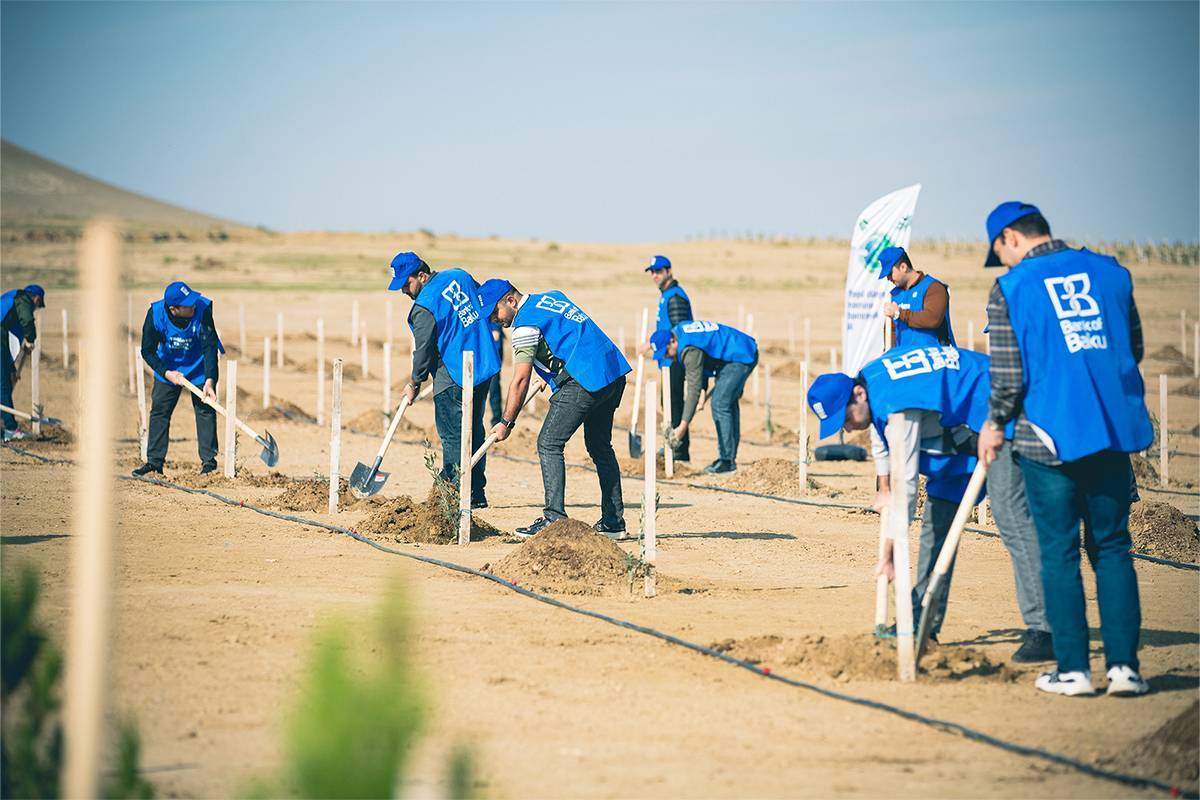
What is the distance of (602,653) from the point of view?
21.1ft

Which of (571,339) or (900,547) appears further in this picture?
(571,339)

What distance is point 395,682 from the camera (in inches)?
84.7

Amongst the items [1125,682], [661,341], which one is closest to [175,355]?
[661,341]

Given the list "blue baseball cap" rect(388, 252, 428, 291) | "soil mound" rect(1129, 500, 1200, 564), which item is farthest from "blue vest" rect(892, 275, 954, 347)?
"blue baseball cap" rect(388, 252, 428, 291)

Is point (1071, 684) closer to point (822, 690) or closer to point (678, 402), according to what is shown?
point (822, 690)

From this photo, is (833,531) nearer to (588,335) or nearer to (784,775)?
(588,335)

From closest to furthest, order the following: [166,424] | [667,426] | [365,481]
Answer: [365,481]
[166,424]
[667,426]

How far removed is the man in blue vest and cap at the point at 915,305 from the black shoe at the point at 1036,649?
9.20 ft

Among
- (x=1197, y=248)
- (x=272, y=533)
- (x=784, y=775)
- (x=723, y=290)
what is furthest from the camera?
(x=1197, y=248)

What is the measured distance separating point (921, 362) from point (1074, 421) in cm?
86

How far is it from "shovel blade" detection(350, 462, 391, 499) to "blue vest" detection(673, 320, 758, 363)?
13.2 ft

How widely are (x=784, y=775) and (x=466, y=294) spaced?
708 centimetres

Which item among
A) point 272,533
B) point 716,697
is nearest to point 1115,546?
point 716,697

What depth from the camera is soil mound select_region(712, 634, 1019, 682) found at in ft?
19.7
